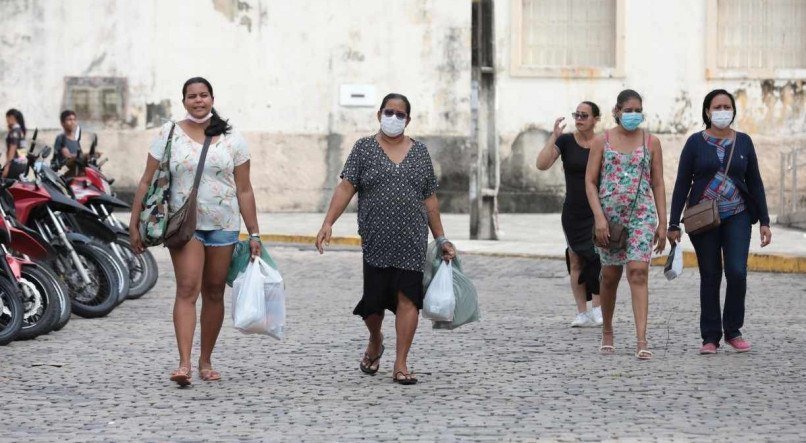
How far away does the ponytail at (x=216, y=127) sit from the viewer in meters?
9.54

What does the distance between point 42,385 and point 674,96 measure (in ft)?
58.3

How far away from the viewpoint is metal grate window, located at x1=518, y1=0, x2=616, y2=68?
26.1 metres

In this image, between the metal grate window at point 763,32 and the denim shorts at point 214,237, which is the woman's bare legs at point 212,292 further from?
the metal grate window at point 763,32

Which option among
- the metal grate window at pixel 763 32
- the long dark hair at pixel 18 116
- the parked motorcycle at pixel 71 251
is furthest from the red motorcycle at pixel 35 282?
the metal grate window at pixel 763 32

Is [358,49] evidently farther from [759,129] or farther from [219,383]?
[219,383]

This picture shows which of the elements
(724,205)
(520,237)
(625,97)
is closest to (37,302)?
(625,97)

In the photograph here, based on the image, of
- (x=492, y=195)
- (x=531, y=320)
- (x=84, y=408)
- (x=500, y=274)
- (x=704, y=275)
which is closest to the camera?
(x=84, y=408)

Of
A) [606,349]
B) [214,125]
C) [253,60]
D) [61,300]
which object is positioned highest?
[253,60]

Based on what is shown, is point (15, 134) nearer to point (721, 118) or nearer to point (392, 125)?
point (721, 118)

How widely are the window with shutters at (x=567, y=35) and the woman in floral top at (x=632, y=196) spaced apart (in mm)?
15346

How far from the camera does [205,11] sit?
1038 inches

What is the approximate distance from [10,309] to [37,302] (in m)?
0.42

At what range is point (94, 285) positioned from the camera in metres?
13.0

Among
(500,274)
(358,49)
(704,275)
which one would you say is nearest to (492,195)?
(500,274)
